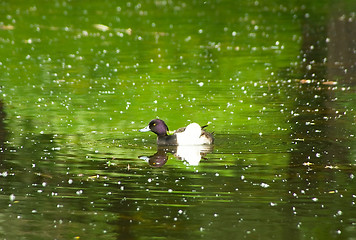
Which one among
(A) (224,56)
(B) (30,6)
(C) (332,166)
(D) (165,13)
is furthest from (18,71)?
(B) (30,6)

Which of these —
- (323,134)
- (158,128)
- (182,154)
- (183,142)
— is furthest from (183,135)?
(323,134)

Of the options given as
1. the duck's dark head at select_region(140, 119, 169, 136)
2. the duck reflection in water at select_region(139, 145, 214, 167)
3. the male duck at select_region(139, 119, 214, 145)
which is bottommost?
the duck reflection in water at select_region(139, 145, 214, 167)

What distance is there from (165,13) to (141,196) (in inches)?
964

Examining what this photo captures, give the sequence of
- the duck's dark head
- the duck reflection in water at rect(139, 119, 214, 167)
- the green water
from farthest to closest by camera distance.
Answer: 1. the duck's dark head
2. the duck reflection in water at rect(139, 119, 214, 167)
3. the green water

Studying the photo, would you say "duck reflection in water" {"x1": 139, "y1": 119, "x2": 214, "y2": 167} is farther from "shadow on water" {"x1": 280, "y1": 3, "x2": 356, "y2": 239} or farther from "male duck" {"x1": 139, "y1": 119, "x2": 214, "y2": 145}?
"shadow on water" {"x1": 280, "y1": 3, "x2": 356, "y2": 239}

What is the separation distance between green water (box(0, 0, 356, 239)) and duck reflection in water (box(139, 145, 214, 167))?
44 millimetres

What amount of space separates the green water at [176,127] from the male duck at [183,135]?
0.57 feet

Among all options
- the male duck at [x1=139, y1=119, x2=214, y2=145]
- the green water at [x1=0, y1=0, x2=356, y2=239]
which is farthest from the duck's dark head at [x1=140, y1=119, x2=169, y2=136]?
the green water at [x1=0, y1=0, x2=356, y2=239]

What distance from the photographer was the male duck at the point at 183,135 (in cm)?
1208

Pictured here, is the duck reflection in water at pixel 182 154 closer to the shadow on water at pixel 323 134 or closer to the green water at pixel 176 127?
the green water at pixel 176 127

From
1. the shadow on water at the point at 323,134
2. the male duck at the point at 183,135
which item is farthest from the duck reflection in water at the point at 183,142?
the shadow on water at the point at 323,134

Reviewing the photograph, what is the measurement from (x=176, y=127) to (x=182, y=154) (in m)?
1.95

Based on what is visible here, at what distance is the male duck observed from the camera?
1208cm

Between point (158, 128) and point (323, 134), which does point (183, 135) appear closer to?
point (158, 128)
